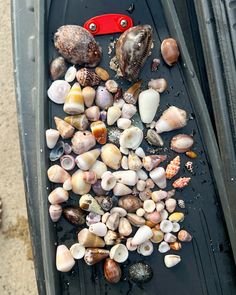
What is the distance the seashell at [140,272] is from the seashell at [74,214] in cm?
13

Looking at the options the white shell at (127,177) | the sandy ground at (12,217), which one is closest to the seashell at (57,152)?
the white shell at (127,177)

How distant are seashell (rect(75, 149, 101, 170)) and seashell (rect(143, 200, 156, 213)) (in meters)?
0.12

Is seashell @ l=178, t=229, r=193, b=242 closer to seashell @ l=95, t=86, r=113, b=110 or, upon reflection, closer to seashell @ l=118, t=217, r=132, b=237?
seashell @ l=118, t=217, r=132, b=237

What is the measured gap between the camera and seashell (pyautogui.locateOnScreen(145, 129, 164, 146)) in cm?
97

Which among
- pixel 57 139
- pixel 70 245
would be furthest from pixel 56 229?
pixel 57 139

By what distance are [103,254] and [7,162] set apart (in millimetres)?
415

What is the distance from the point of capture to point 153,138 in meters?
0.97

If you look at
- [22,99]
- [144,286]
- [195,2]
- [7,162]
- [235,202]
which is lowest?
[144,286]

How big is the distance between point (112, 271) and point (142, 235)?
0.08 m

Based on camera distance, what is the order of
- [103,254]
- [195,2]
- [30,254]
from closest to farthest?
1. [103,254]
2. [195,2]
3. [30,254]

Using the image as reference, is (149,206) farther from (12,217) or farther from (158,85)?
(12,217)

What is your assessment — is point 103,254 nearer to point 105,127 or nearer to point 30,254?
point 105,127

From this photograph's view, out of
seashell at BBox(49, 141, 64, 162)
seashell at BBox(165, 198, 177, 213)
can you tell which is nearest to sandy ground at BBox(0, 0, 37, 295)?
seashell at BBox(49, 141, 64, 162)

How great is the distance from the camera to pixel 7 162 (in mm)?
1238
